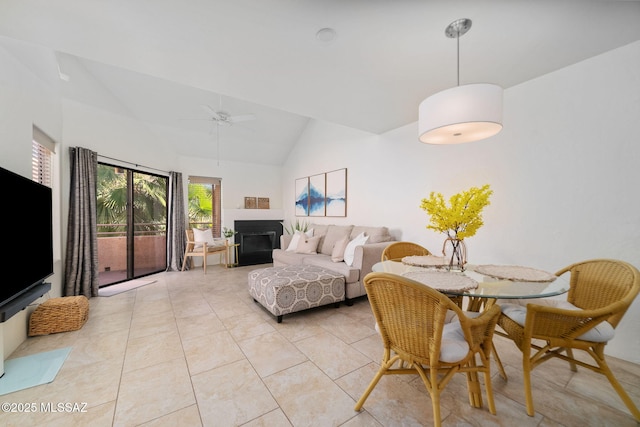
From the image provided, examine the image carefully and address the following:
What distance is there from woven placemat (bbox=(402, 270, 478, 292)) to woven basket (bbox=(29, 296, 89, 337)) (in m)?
3.22

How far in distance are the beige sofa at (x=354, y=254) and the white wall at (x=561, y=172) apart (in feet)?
2.10

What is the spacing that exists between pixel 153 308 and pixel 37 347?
3.28ft

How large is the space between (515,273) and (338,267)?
1960mm

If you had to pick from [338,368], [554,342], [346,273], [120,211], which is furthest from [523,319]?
[120,211]

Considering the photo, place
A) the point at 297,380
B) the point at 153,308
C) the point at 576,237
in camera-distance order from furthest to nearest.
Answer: the point at 153,308 → the point at 576,237 → the point at 297,380

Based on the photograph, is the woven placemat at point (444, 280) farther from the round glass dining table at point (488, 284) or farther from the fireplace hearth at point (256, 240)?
the fireplace hearth at point (256, 240)

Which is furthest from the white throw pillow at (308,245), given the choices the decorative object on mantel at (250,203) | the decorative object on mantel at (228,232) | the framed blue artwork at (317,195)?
the decorative object on mantel at (250,203)

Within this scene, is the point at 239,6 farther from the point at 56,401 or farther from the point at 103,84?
the point at 103,84

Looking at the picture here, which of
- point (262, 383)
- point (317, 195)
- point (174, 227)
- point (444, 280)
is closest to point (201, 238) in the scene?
point (174, 227)

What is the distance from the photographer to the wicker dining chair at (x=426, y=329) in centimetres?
116

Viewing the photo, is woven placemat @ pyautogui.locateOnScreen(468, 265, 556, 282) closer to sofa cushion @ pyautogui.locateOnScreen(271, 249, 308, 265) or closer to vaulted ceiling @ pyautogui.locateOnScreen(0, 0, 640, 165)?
vaulted ceiling @ pyautogui.locateOnScreen(0, 0, 640, 165)

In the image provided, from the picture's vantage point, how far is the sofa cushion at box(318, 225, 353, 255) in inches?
167

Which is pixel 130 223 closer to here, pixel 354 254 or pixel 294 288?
pixel 294 288

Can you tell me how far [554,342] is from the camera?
4.80 ft
